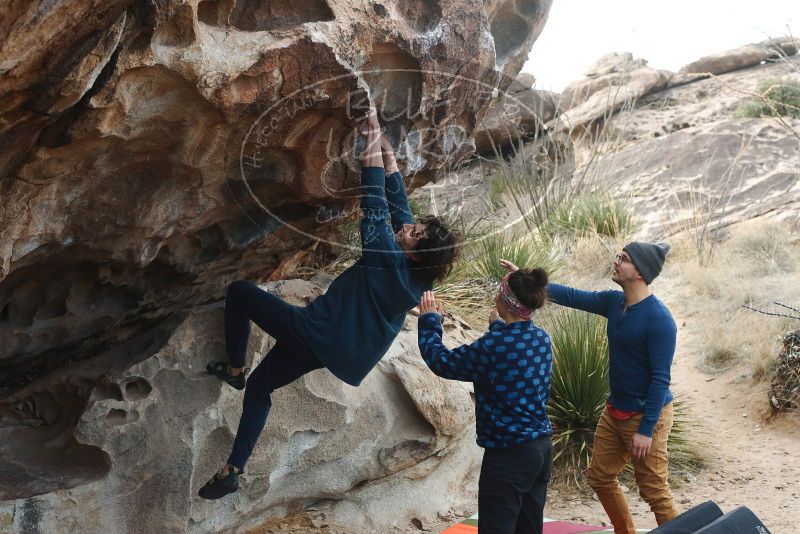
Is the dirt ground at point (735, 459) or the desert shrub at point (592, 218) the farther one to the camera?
the desert shrub at point (592, 218)

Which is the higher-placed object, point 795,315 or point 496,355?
point 496,355

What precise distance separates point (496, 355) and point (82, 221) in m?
1.94

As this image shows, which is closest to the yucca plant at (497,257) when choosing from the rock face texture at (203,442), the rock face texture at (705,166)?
the rock face texture at (705,166)

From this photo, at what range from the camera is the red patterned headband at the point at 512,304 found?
11.0ft

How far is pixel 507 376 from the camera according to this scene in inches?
131

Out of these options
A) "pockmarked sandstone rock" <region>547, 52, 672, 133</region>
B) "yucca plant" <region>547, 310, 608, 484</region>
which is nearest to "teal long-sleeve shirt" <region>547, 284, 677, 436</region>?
"yucca plant" <region>547, 310, 608, 484</region>

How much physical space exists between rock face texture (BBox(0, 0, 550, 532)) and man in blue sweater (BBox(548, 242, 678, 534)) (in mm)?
1245

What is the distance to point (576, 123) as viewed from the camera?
1355 centimetres

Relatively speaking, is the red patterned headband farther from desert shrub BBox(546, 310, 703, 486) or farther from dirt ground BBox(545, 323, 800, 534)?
desert shrub BBox(546, 310, 703, 486)

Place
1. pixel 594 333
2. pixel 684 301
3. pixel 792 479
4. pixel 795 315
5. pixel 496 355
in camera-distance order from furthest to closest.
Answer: pixel 684 301
pixel 795 315
pixel 594 333
pixel 792 479
pixel 496 355

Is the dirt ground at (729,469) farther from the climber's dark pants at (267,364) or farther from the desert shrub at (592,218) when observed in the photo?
the desert shrub at (592,218)

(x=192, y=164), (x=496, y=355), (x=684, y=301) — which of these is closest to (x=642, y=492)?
(x=496, y=355)

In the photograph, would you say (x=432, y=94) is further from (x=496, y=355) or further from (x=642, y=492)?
(x=642, y=492)

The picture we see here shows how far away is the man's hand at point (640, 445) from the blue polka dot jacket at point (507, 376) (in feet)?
1.68
